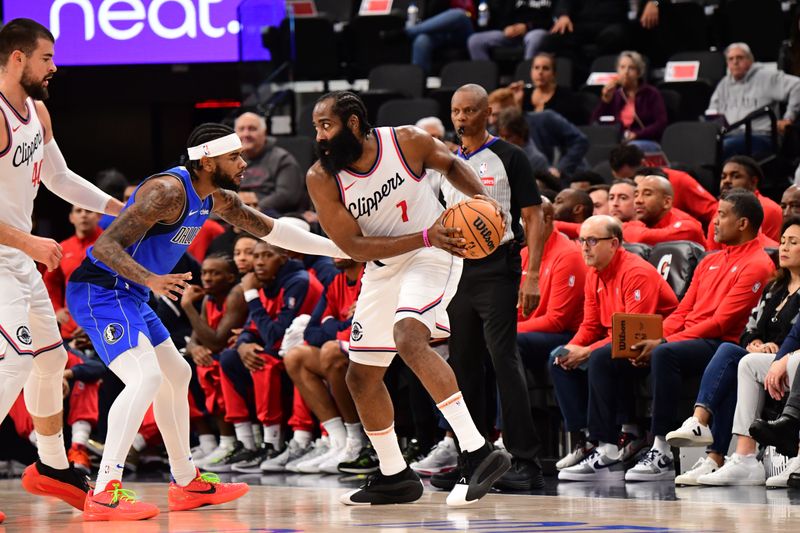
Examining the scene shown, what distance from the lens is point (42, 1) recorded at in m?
14.2

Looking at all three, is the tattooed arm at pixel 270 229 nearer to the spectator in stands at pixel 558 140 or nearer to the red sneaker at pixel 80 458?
the red sneaker at pixel 80 458

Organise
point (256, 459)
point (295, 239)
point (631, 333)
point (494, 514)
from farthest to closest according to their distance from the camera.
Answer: point (256, 459)
point (631, 333)
point (295, 239)
point (494, 514)

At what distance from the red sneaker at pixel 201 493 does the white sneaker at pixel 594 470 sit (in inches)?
80.7

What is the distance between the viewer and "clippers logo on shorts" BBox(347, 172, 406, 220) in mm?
5973

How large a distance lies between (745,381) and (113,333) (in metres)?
3.33

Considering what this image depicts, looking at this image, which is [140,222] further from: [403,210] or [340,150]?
[403,210]

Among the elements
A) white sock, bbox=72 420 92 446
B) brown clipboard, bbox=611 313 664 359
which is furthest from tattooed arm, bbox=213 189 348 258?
white sock, bbox=72 420 92 446

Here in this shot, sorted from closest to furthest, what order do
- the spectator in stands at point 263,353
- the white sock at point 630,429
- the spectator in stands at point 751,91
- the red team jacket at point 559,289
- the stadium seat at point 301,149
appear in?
the white sock at point 630,429, the red team jacket at point 559,289, the spectator in stands at point 263,353, the spectator in stands at point 751,91, the stadium seat at point 301,149

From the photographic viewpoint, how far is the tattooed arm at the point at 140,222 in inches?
222

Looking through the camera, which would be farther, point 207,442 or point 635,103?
point 635,103

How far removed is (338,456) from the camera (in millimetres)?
8375

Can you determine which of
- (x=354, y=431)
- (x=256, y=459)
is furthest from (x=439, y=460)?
(x=256, y=459)

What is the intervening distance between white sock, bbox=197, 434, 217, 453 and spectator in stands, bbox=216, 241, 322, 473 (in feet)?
1.06

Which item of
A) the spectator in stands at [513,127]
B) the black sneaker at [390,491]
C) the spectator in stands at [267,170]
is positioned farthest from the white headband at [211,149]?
the spectator in stands at [267,170]
